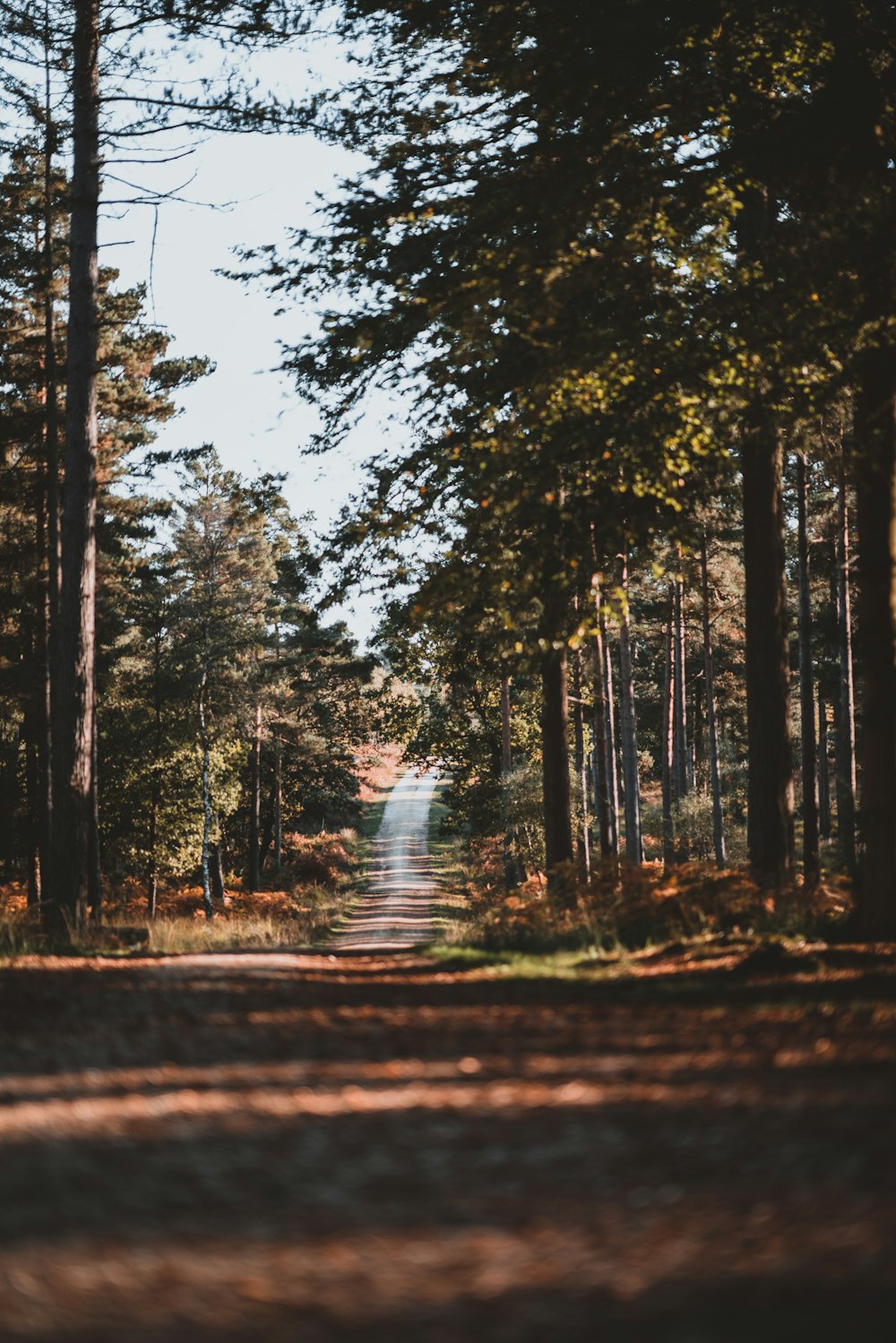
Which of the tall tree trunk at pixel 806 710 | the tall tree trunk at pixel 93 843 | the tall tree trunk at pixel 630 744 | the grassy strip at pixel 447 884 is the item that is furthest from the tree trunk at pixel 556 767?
the tall tree trunk at pixel 93 843

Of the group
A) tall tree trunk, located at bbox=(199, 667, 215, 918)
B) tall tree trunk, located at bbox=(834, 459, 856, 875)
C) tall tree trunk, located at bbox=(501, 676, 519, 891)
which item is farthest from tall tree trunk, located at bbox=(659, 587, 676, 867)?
tall tree trunk, located at bbox=(199, 667, 215, 918)

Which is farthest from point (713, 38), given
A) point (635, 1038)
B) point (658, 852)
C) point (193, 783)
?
point (658, 852)

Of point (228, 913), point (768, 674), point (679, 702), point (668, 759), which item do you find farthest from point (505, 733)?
point (768, 674)

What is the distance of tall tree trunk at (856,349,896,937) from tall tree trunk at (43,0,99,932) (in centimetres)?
933

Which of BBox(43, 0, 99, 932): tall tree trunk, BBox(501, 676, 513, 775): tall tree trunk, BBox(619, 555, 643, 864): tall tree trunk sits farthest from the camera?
BBox(501, 676, 513, 775): tall tree trunk

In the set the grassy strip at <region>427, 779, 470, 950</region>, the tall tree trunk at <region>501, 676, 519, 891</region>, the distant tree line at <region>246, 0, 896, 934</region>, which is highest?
the distant tree line at <region>246, 0, 896, 934</region>

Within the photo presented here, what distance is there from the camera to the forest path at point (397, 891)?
78.3 feet

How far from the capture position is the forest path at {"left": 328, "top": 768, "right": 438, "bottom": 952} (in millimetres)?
23859

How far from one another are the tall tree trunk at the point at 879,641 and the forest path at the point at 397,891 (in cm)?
531

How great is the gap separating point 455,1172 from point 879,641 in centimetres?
699

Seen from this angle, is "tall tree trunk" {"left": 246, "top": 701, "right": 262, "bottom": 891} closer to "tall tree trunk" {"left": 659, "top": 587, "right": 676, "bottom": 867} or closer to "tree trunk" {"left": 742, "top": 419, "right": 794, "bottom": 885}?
"tall tree trunk" {"left": 659, "top": 587, "right": 676, "bottom": 867}

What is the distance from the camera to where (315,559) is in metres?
14.6

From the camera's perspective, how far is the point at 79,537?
13.7 m

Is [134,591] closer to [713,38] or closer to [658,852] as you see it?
[713,38]
